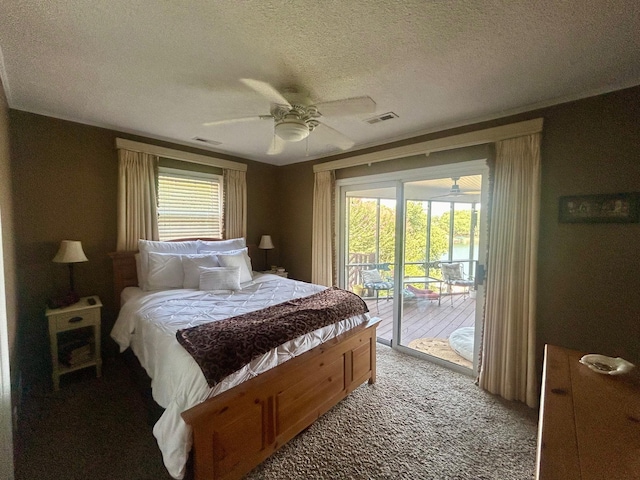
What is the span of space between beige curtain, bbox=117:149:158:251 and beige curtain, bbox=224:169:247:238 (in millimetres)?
912

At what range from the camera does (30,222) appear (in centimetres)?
238

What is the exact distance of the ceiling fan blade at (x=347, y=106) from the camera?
1.68 m

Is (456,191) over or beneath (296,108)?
beneath

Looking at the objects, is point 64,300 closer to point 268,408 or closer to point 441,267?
point 268,408

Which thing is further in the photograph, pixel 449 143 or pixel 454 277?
pixel 454 277

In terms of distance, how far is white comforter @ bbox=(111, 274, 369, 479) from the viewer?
4.51ft

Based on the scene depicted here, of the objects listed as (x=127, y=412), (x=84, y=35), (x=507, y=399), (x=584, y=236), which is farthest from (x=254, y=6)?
(x=507, y=399)

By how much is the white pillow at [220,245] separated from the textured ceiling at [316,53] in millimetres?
1542

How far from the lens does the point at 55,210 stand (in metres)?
2.50

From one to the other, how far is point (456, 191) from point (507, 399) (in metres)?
2.01

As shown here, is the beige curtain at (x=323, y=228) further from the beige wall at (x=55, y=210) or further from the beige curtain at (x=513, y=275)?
the beige wall at (x=55, y=210)

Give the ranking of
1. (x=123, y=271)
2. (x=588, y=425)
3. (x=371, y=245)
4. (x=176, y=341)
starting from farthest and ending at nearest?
(x=371, y=245)
(x=123, y=271)
(x=176, y=341)
(x=588, y=425)

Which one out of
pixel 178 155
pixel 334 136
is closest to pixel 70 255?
pixel 178 155

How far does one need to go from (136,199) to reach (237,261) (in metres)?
1.30
